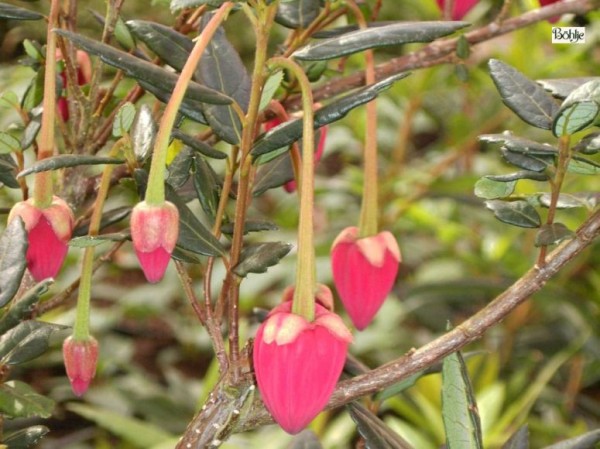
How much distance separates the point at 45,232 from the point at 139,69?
11 cm

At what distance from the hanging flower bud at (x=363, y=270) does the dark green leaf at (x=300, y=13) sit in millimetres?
148

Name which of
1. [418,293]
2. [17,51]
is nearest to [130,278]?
[17,51]

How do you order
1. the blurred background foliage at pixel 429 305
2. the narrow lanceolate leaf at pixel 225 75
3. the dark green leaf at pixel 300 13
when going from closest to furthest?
the narrow lanceolate leaf at pixel 225 75, the dark green leaf at pixel 300 13, the blurred background foliage at pixel 429 305

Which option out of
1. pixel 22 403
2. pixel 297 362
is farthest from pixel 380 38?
pixel 22 403

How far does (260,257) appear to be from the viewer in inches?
18.8

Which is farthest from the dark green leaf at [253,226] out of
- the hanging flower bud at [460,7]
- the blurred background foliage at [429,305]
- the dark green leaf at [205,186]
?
the blurred background foliage at [429,305]

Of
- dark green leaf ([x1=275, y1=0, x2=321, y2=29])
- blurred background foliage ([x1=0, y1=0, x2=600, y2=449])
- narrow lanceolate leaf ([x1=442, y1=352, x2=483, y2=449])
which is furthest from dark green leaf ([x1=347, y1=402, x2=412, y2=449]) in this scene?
blurred background foliage ([x1=0, y1=0, x2=600, y2=449])

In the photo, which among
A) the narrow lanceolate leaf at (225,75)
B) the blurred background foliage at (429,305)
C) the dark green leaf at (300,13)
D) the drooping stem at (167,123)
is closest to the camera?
the drooping stem at (167,123)

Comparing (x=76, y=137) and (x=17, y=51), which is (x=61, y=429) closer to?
(x=17, y=51)

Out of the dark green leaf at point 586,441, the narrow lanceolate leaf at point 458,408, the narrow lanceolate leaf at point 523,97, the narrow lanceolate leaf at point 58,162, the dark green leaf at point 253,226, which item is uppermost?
the narrow lanceolate leaf at point 58,162

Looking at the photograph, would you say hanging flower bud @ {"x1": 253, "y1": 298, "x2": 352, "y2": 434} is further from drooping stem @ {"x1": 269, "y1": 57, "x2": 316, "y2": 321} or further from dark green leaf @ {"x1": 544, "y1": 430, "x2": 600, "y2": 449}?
dark green leaf @ {"x1": 544, "y1": 430, "x2": 600, "y2": 449}

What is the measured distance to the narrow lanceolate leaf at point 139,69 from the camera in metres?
0.43

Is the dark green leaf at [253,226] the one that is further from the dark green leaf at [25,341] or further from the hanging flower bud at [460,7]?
the hanging flower bud at [460,7]

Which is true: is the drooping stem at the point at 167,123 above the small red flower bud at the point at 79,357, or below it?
above
